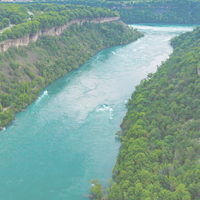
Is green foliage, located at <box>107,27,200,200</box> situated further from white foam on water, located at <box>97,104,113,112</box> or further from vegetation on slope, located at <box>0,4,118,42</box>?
vegetation on slope, located at <box>0,4,118,42</box>

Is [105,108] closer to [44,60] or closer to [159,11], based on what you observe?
[44,60]

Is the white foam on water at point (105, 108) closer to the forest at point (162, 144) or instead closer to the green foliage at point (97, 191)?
the forest at point (162, 144)

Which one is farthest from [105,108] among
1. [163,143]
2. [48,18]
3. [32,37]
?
[48,18]

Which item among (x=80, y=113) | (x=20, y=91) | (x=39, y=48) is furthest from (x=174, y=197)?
(x=39, y=48)

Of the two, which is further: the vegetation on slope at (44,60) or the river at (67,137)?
the vegetation on slope at (44,60)

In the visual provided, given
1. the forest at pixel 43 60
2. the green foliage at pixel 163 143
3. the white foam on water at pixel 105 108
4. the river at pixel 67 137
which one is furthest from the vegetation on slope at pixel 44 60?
the green foliage at pixel 163 143

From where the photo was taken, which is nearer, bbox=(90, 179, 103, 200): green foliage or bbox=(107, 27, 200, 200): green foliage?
bbox=(107, 27, 200, 200): green foliage

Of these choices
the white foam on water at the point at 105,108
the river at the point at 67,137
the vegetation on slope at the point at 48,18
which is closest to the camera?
the river at the point at 67,137

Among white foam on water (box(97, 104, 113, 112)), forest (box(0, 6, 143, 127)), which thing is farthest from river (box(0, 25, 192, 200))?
forest (box(0, 6, 143, 127))
